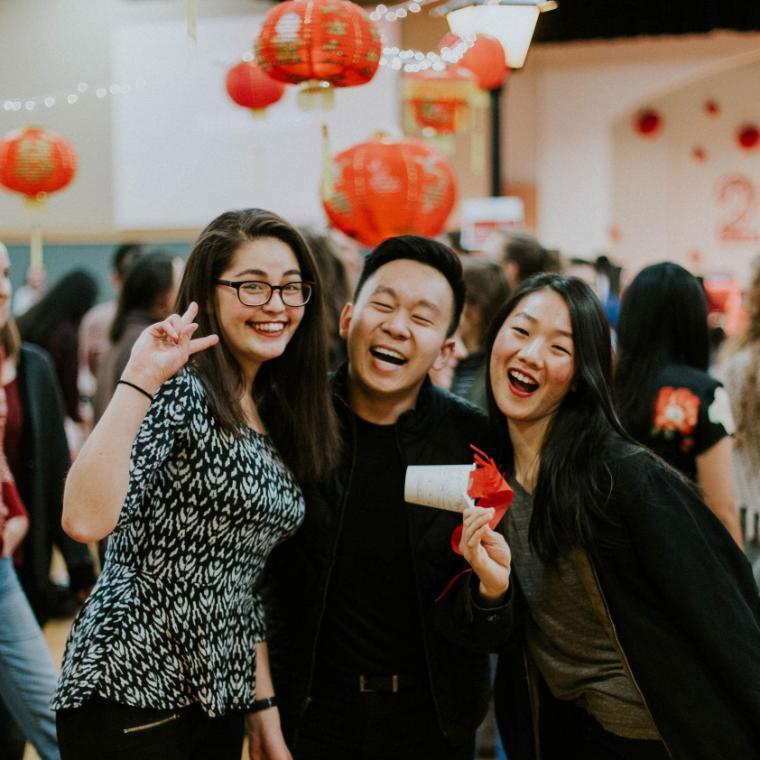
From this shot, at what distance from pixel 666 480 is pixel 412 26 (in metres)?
8.21

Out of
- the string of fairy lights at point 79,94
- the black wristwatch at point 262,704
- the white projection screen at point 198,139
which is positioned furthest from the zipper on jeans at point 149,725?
the string of fairy lights at point 79,94

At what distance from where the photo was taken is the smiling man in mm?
1848

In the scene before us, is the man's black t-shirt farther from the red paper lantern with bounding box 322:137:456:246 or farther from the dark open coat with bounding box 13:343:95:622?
the red paper lantern with bounding box 322:137:456:246

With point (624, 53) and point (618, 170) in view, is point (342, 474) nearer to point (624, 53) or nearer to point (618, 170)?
point (624, 53)

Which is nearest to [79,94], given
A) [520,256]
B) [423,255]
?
[520,256]

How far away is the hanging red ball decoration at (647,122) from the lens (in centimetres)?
1171

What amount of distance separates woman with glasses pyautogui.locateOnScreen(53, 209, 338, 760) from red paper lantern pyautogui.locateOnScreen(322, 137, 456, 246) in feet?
6.62

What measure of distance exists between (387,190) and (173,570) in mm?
2429

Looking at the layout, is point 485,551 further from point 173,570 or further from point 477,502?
point 173,570

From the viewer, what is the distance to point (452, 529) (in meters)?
1.89

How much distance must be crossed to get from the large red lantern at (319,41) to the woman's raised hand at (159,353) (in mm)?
1595

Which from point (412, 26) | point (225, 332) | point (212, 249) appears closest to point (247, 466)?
point (225, 332)

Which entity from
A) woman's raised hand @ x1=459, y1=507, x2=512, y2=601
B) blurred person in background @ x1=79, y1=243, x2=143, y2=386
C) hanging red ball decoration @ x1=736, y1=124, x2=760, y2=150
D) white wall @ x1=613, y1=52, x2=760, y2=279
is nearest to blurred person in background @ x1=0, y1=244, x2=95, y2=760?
woman's raised hand @ x1=459, y1=507, x2=512, y2=601

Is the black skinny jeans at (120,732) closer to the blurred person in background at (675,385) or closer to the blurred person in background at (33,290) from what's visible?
the blurred person in background at (675,385)
